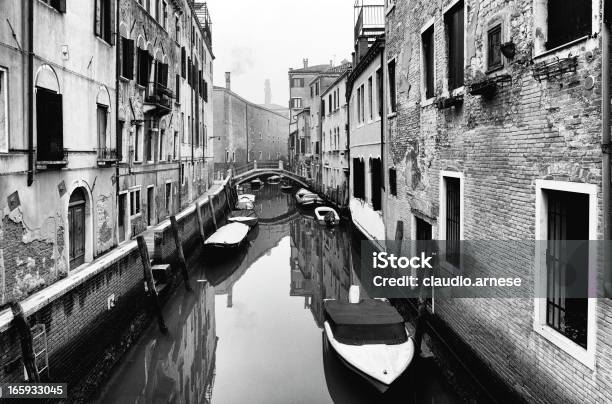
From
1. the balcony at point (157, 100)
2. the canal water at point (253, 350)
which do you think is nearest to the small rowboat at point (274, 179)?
the canal water at point (253, 350)

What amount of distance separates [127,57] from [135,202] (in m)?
3.45

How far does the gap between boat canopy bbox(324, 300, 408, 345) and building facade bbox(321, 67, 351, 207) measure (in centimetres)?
1446

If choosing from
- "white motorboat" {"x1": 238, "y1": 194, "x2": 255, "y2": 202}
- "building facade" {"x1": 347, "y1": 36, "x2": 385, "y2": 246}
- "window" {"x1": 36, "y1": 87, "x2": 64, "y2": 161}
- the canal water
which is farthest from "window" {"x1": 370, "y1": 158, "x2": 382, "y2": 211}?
"white motorboat" {"x1": 238, "y1": 194, "x2": 255, "y2": 202}

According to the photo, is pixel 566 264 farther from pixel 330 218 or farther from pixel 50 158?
pixel 330 218

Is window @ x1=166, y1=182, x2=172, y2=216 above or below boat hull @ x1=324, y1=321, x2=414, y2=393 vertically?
above

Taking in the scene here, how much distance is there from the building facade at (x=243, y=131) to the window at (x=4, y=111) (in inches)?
956

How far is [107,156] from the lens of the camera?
10.5 m

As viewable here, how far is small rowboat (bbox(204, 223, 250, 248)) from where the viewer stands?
16391mm

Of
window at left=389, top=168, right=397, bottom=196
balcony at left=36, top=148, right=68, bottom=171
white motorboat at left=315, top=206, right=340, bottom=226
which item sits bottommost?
white motorboat at left=315, top=206, right=340, bottom=226

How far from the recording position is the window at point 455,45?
24.0 ft

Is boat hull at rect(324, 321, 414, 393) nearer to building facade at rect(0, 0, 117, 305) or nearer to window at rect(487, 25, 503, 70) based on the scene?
window at rect(487, 25, 503, 70)

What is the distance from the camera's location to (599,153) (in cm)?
409

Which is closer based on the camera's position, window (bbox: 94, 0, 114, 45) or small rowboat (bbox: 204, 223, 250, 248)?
window (bbox: 94, 0, 114, 45)

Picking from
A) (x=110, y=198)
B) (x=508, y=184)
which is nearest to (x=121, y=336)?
(x=110, y=198)
